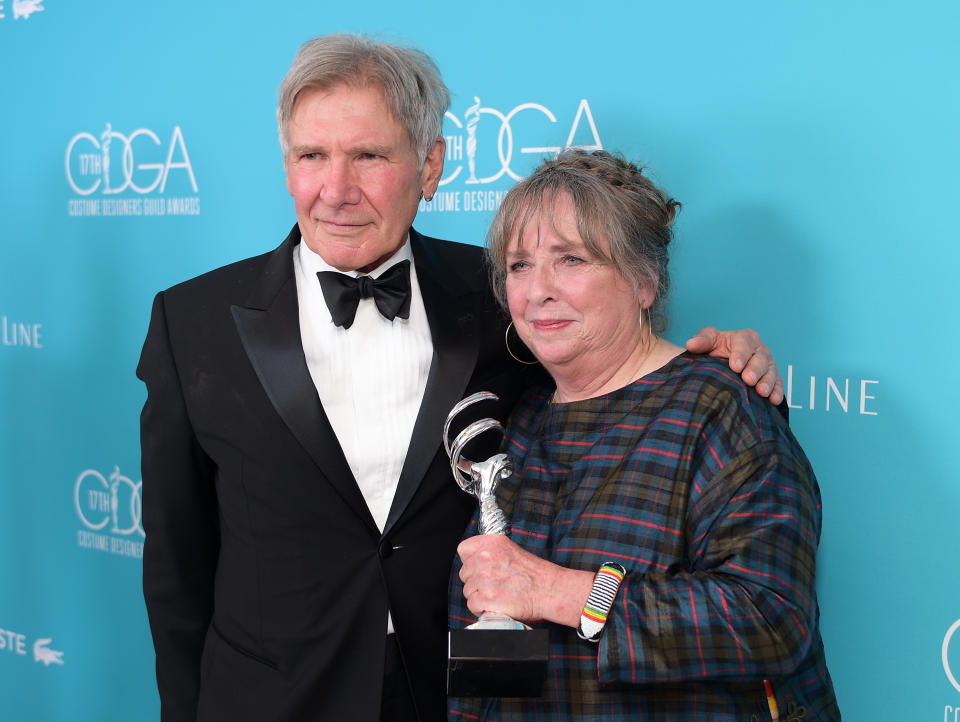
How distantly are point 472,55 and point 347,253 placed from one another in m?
0.92

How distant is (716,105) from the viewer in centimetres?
197

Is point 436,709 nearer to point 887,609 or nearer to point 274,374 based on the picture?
point 274,374

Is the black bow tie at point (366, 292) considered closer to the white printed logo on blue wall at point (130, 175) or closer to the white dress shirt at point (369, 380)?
the white dress shirt at point (369, 380)

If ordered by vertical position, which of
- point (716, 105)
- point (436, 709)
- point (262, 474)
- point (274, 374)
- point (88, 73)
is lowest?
point (436, 709)

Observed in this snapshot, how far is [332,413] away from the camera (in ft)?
5.26

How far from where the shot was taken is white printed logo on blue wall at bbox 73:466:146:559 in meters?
2.96

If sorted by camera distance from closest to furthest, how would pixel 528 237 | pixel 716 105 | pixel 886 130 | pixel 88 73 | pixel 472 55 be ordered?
pixel 528 237, pixel 886 130, pixel 716 105, pixel 472 55, pixel 88 73

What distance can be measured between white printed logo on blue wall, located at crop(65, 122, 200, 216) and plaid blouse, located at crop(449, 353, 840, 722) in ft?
5.66

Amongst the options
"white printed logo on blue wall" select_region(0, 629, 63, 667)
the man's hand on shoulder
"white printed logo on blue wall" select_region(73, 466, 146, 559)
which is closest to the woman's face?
the man's hand on shoulder

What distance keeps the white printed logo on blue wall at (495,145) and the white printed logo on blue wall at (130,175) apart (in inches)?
33.9

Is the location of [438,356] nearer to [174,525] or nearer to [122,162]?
[174,525]

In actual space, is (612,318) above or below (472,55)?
below

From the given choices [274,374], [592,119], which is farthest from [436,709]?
[592,119]

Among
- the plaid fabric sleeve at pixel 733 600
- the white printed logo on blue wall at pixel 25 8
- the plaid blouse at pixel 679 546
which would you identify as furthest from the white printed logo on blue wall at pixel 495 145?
the white printed logo on blue wall at pixel 25 8
